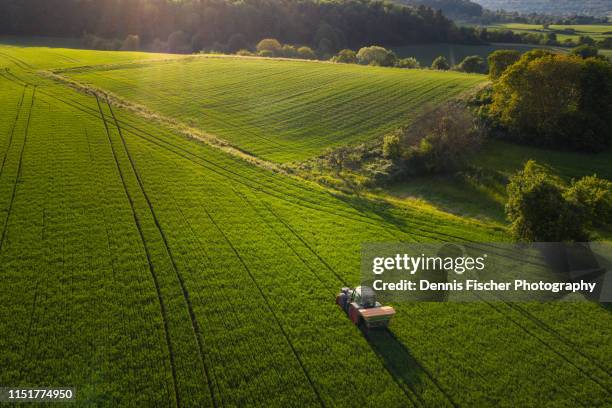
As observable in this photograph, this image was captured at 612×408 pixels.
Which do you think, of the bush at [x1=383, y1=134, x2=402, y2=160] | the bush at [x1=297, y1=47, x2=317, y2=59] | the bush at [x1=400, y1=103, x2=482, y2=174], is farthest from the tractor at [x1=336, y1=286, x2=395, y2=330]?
the bush at [x1=297, y1=47, x2=317, y2=59]

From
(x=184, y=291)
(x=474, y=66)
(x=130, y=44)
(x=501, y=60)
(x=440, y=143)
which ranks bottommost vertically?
(x=184, y=291)

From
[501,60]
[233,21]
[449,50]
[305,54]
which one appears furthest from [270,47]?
[501,60]

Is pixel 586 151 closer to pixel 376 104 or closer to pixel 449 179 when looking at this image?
pixel 449 179

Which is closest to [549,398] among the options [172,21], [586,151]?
[586,151]

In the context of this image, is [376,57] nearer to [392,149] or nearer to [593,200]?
[392,149]

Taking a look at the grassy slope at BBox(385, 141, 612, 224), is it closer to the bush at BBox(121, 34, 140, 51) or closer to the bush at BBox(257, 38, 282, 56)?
the bush at BBox(257, 38, 282, 56)

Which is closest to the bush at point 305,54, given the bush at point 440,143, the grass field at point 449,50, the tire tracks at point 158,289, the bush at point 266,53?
the bush at point 266,53

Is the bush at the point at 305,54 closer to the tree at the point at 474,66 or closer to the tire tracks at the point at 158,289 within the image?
the tree at the point at 474,66
